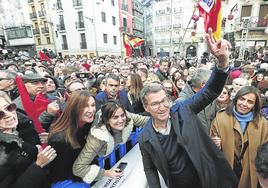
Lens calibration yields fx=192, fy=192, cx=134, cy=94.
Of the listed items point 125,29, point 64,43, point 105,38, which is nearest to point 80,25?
point 105,38

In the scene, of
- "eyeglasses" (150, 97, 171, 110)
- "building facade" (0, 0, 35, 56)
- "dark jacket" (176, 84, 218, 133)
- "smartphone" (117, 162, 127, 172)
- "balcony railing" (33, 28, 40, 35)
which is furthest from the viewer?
"balcony railing" (33, 28, 40, 35)

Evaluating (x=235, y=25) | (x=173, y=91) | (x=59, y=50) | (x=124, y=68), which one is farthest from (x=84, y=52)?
(x=173, y=91)

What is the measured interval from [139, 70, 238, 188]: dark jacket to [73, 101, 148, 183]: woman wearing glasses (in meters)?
0.43

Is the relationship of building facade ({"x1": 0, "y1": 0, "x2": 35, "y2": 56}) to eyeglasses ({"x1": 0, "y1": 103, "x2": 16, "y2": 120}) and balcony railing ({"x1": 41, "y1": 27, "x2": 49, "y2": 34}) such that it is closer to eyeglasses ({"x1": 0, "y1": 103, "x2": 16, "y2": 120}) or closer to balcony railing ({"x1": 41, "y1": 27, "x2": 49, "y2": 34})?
balcony railing ({"x1": 41, "y1": 27, "x2": 49, "y2": 34})

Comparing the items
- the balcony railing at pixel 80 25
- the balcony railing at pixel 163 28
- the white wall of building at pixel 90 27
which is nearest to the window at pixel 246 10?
the balcony railing at pixel 163 28

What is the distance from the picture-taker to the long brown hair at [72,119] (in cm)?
187

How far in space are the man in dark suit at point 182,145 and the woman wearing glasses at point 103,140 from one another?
1.40 ft

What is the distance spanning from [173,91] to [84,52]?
23282 mm

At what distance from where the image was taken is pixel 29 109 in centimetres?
181

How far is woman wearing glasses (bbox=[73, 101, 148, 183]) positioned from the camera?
5.98 ft

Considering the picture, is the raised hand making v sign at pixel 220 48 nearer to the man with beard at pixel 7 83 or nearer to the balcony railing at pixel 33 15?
the man with beard at pixel 7 83

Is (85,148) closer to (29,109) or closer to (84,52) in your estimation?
(29,109)

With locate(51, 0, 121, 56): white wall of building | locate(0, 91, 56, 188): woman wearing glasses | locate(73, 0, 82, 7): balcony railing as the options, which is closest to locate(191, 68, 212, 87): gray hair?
locate(0, 91, 56, 188): woman wearing glasses

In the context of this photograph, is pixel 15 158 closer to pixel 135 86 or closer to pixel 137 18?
pixel 135 86
